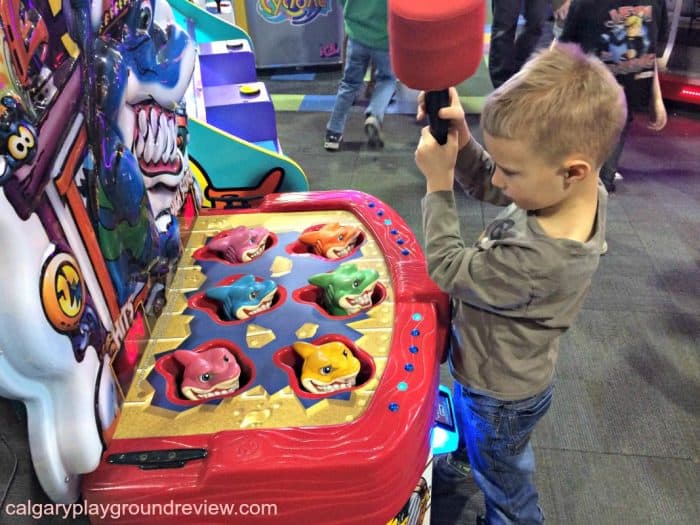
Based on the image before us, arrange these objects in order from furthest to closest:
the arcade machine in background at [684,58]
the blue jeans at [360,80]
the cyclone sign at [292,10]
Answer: the cyclone sign at [292,10]
the arcade machine in background at [684,58]
the blue jeans at [360,80]

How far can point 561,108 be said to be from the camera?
0.65 m

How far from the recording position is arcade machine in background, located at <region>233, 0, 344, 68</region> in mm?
3172

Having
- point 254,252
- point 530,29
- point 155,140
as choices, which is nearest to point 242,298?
point 254,252

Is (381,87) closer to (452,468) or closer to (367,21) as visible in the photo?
(367,21)

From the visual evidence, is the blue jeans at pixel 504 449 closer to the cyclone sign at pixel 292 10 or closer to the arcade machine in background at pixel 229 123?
the arcade machine in background at pixel 229 123

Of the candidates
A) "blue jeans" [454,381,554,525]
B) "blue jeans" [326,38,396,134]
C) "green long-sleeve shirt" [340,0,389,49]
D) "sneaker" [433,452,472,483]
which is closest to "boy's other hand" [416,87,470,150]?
"blue jeans" [454,381,554,525]

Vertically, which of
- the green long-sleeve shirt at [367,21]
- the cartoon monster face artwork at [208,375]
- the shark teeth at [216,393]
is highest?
the cartoon monster face artwork at [208,375]

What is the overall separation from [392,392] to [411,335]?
4.2 inches

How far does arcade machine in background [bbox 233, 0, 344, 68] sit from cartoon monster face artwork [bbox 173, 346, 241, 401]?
2720 millimetres

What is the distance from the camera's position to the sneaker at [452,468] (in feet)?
3.79

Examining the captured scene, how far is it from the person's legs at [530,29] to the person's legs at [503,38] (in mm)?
67

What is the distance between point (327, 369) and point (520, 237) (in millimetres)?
296

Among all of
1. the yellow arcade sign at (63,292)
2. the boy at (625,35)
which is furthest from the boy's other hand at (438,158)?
the boy at (625,35)

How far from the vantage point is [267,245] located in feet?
3.62
